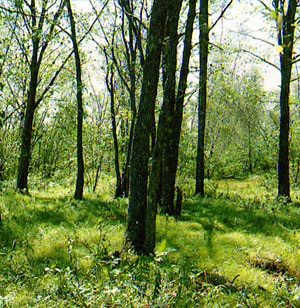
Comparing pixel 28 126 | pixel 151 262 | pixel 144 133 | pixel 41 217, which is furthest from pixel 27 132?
pixel 151 262

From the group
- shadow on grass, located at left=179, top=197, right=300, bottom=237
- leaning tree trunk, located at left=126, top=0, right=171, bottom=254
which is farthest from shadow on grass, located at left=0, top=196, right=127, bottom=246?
shadow on grass, located at left=179, top=197, right=300, bottom=237

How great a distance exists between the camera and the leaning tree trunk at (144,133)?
5137 mm

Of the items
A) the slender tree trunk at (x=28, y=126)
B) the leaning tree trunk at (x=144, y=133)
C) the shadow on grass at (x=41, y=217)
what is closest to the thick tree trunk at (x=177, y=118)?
the shadow on grass at (x=41, y=217)

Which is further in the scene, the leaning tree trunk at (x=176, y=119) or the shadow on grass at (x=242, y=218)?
the leaning tree trunk at (x=176, y=119)

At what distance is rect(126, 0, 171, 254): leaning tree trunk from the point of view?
5137 mm

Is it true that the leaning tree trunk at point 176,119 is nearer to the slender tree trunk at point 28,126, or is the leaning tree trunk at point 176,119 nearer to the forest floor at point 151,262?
the forest floor at point 151,262

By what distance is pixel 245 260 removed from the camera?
523cm

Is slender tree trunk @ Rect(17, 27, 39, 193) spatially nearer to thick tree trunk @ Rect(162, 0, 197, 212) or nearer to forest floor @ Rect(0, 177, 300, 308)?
forest floor @ Rect(0, 177, 300, 308)

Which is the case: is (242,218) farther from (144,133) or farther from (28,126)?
(28,126)

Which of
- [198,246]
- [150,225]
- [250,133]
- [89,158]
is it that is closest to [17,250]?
[150,225]

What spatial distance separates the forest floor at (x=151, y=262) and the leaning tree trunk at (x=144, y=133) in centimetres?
48

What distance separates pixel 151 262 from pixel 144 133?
221 centimetres

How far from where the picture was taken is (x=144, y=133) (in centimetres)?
517

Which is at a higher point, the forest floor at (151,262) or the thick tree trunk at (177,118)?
the thick tree trunk at (177,118)
